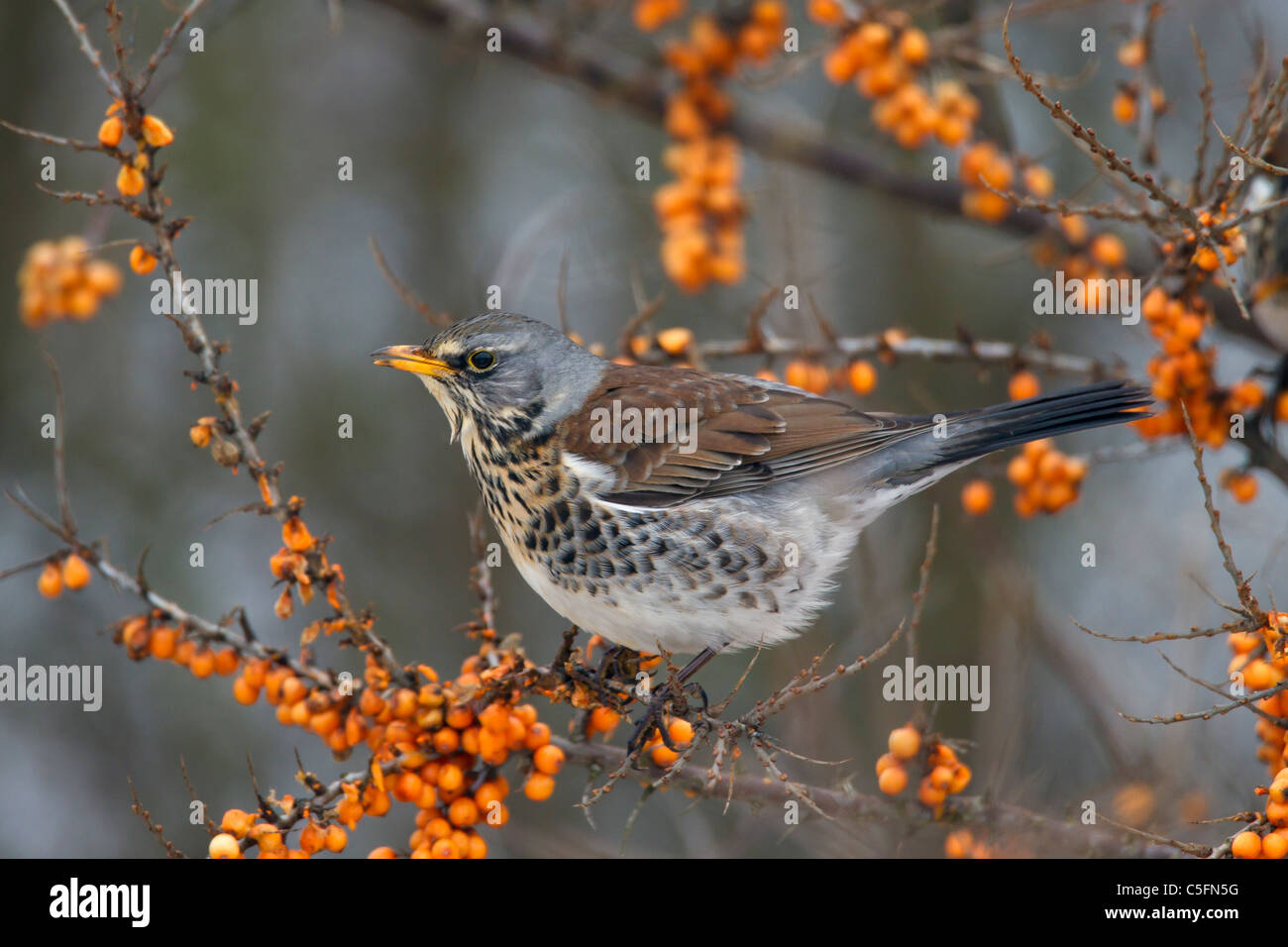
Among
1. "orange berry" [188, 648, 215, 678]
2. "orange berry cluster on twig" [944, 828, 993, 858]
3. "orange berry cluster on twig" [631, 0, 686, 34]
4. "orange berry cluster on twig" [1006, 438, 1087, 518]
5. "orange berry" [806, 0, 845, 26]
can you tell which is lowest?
"orange berry cluster on twig" [944, 828, 993, 858]

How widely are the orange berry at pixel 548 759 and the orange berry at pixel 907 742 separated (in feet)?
2.86

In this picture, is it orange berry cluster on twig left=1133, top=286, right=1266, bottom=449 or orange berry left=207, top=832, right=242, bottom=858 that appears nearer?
orange berry left=207, top=832, right=242, bottom=858

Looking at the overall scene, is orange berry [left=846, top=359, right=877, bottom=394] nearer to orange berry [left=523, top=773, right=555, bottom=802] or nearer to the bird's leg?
the bird's leg

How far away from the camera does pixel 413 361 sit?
392 cm

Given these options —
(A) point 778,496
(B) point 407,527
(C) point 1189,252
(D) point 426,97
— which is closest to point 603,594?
(A) point 778,496

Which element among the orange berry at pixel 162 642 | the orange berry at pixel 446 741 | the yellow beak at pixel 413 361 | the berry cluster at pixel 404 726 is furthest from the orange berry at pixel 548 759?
the yellow beak at pixel 413 361

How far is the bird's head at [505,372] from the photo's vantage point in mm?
3967

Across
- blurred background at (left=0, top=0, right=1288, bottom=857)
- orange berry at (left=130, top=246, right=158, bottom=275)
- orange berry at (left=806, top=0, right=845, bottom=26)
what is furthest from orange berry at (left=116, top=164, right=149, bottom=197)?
orange berry at (left=806, top=0, right=845, bottom=26)

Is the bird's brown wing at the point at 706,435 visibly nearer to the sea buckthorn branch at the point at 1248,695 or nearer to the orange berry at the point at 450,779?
the orange berry at the point at 450,779

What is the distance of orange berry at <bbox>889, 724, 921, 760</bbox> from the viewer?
123 inches

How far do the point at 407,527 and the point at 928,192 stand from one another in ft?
12.1

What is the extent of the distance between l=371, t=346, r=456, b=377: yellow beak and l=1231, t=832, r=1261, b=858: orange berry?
261 cm

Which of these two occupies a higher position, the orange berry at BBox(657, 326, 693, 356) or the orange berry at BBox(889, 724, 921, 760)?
the orange berry at BBox(657, 326, 693, 356)
